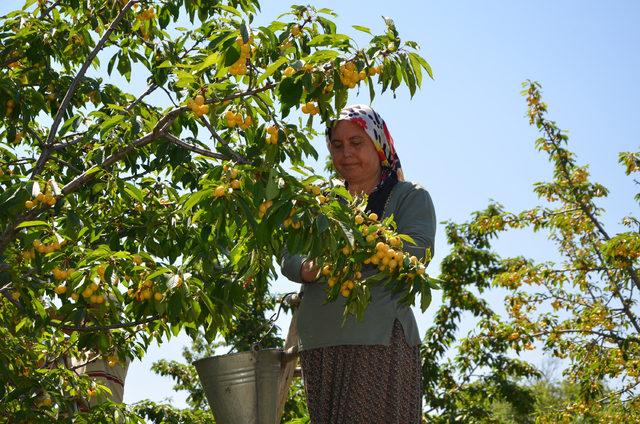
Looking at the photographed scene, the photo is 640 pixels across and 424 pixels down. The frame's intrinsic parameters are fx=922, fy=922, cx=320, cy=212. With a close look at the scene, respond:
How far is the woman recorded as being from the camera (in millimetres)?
3135

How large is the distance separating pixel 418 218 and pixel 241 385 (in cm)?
90

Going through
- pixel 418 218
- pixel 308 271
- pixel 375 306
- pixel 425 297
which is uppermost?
pixel 418 218

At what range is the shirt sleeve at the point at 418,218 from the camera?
3216mm

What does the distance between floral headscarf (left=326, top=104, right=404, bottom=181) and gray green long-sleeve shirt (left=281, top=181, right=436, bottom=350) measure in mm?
122

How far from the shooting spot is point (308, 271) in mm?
3229

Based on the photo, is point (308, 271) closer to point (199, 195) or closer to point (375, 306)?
point (375, 306)

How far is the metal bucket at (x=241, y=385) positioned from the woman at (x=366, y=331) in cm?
20

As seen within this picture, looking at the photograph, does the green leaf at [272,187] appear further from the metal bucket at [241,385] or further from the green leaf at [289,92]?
the metal bucket at [241,385]

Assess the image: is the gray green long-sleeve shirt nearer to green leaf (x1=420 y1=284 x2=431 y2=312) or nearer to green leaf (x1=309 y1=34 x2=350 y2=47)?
green leaf (x1=420 y1=284 x2=431 y2=312)

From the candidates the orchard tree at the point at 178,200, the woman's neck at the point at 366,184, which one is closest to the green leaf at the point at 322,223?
the orchard tree at the point at 178,200

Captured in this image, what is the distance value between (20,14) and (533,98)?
7.76 m

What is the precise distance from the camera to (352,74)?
9.21 ft

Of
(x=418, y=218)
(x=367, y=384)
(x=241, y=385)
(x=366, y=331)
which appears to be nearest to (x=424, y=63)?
(x=418, y=218)

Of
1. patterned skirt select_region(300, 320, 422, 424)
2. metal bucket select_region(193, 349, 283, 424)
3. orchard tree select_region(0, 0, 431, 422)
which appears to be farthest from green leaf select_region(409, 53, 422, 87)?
metal bucket select_region(193, 349, 283, 424)
